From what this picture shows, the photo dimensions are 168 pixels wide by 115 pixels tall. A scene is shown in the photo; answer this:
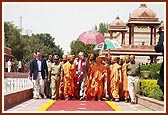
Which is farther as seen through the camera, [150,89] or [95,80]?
[95,80]

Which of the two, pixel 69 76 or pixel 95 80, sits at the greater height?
pixel 69 76

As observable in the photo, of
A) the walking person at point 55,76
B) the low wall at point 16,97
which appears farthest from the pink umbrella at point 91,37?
the low wall at point 16,97

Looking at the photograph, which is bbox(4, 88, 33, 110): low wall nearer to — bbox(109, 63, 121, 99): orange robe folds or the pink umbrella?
bbox(109, 63, 121, 99): orange robe folds

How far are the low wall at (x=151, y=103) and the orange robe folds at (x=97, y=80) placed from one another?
1518mm

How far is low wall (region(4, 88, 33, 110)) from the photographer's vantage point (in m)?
11.5

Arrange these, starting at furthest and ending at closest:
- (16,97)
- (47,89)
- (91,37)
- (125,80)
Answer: (91,37) → (47,89) → (125,80) → (16,97)

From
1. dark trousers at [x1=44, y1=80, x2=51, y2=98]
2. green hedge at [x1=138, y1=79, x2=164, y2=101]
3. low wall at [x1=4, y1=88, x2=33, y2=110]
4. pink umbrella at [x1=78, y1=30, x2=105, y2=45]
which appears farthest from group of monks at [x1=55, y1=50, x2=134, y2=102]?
pink umbrella at [x1=78, y1=30, x2=105, y2=45]

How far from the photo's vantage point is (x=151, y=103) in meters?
11.5

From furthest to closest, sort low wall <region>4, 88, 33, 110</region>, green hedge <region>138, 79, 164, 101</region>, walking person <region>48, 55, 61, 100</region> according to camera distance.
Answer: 1. walking person <region>48, 55, 61, 100</region>
2. green hedge <region>138, 79, 164, 101</region>
3. low wall <region>4, 88, 33, 110</region>

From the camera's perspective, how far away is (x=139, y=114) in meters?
8.99

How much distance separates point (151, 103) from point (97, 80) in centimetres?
350

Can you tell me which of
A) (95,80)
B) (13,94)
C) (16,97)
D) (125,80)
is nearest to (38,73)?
(95,80)

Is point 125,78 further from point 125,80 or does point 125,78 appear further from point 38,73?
point 38,73

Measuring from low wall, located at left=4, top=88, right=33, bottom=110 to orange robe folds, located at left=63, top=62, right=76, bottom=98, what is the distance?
3.68 ft
